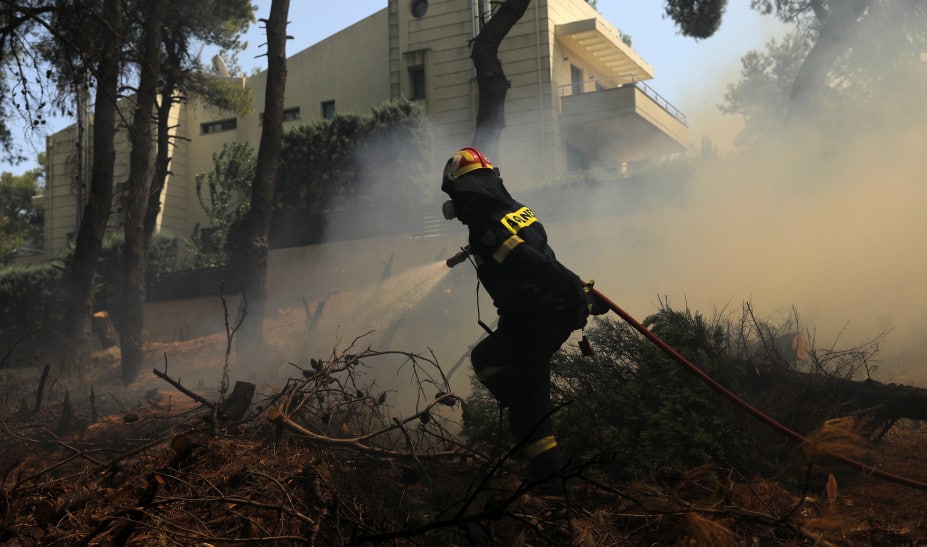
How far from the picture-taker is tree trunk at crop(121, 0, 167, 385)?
43.2ft

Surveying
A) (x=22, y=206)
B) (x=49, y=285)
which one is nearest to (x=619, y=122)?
(x=49, y=285)

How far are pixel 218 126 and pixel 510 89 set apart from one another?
12004 millimetres

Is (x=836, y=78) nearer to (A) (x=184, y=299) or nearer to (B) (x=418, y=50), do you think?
(B) (x=418, y=50)

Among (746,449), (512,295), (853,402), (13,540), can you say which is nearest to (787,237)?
Answer: (853,402)

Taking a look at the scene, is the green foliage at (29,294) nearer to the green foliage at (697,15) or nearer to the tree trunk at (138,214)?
the tree trunk at (138,214)

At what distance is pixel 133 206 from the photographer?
13.8m

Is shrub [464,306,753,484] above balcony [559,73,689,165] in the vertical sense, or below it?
below

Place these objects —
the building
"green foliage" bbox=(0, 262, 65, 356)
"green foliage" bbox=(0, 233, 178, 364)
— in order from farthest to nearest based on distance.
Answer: the building → "green foliage" bbox=(0, 262, 65, 356) → "green foliage" bbox=(0, 233, 178, 364)

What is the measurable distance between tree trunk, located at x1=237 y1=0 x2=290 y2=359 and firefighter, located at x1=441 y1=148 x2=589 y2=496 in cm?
807

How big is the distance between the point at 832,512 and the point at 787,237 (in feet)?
34.4

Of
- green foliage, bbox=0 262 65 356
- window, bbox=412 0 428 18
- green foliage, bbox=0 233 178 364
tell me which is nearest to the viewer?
green foliage, bbox=0 233 178 364

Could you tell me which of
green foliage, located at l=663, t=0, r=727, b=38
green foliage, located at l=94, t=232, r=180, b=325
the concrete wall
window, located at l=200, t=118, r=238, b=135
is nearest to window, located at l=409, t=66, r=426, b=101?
window, located at l=200, t=118, r=238, b=135

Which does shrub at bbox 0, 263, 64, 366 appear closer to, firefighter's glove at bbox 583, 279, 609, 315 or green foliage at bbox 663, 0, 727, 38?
green foliage at bbox 663, 0, 727, 38

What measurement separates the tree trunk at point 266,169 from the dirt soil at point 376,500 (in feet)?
21.6
